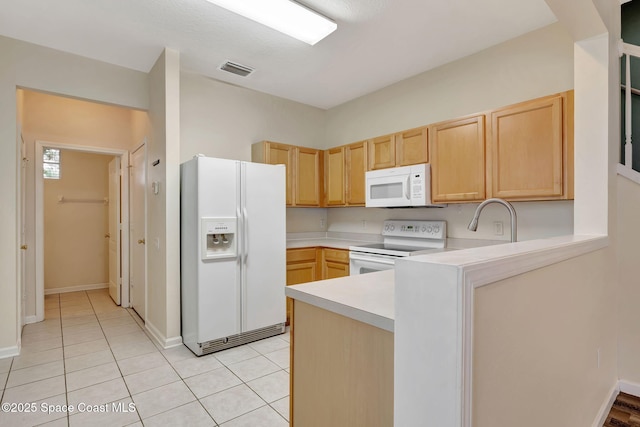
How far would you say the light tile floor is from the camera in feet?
6.23

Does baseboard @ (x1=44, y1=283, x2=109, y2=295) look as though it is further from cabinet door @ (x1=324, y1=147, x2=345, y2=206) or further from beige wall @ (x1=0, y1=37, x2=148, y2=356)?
cabinet door @ (x1=324, y1=147, x2=345, y2=206)

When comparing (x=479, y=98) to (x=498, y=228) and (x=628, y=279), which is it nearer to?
(x=498, y=228)

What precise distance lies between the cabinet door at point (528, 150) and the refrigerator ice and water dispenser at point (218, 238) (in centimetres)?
227

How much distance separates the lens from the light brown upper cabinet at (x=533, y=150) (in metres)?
2.25

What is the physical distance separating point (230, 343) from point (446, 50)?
3.33 metres

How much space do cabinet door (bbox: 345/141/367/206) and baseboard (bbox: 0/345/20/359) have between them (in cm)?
342

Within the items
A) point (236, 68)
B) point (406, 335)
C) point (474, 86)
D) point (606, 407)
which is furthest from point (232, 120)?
point (606, 407)

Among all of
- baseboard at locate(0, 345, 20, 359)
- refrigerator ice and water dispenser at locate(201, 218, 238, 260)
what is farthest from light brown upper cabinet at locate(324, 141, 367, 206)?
baseboard at locate(0, 345, 20, 359)

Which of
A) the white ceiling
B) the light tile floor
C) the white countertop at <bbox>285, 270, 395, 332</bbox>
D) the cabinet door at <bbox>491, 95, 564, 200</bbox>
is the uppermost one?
the white ceiling

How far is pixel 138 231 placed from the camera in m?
3.81

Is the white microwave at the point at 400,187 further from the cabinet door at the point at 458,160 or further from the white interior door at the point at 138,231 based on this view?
the white interior door at the point at 138,231

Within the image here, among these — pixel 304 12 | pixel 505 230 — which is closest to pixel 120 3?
pixel 304 12

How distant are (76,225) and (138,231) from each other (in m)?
2.19

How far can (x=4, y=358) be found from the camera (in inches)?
103
